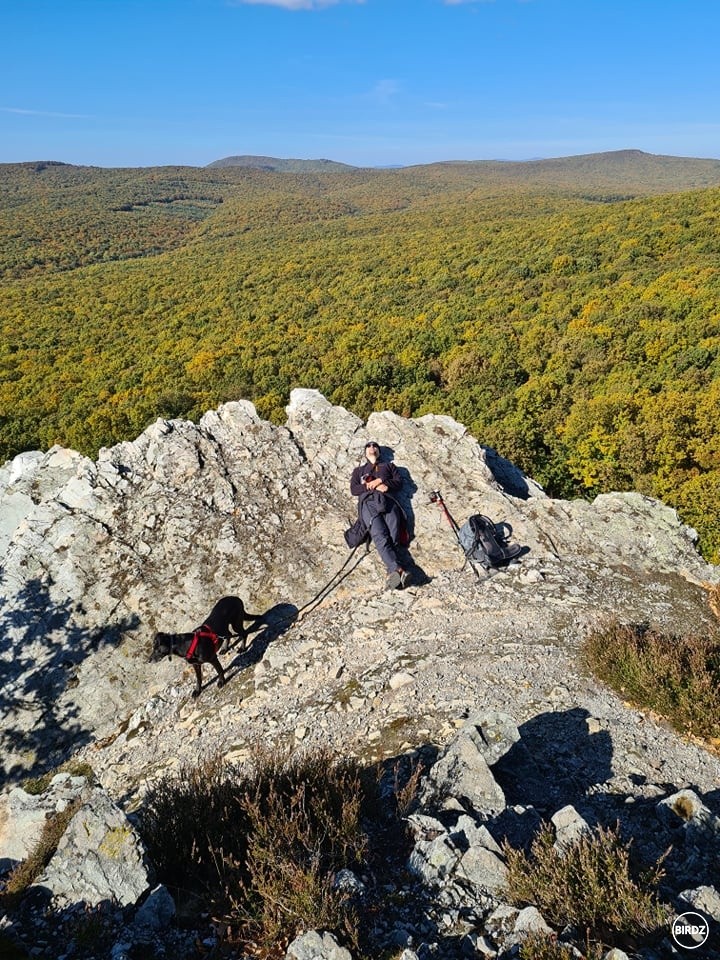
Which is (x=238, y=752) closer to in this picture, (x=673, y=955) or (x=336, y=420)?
(x=673, y=955)

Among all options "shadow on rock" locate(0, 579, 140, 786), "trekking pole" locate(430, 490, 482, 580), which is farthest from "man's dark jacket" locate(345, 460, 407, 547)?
"shadow on rock" locate(0, 579, 140, 786)

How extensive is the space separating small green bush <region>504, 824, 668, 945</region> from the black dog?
15.0 feet

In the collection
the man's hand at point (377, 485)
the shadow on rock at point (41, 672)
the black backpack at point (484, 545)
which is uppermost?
the man's hand at point (377, 485)

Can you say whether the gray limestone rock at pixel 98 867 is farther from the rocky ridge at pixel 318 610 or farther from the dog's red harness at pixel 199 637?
the dog's red harness at pixel 199 637

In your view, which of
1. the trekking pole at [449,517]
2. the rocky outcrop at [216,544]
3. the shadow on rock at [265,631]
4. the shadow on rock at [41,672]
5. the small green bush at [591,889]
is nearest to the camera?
the small green bush at [591,889]

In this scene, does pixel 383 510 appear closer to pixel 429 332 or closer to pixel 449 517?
pixel 449 517

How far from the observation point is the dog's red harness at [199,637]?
7.16m

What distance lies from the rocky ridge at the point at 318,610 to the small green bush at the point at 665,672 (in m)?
0.25

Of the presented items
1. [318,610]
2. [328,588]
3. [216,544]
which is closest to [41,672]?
[216,544]

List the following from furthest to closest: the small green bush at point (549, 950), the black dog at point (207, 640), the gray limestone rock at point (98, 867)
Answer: the black dog at point (207, 640) → the gray limestone rock at point (98, 867) → the small green bush at point (549, 950)

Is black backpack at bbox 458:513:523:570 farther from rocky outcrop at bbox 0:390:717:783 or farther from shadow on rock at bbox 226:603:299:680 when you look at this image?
shadow on rock at bbox 226:603:299:680

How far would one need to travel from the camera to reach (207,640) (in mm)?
7281

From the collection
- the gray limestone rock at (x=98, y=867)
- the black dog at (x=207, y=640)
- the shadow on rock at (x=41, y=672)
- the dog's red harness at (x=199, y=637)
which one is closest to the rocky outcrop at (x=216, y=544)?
the shadow on rock at (x=41, y=672)

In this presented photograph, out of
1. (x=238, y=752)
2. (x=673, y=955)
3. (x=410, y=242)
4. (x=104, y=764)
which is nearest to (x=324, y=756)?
(x=238, y=752)
